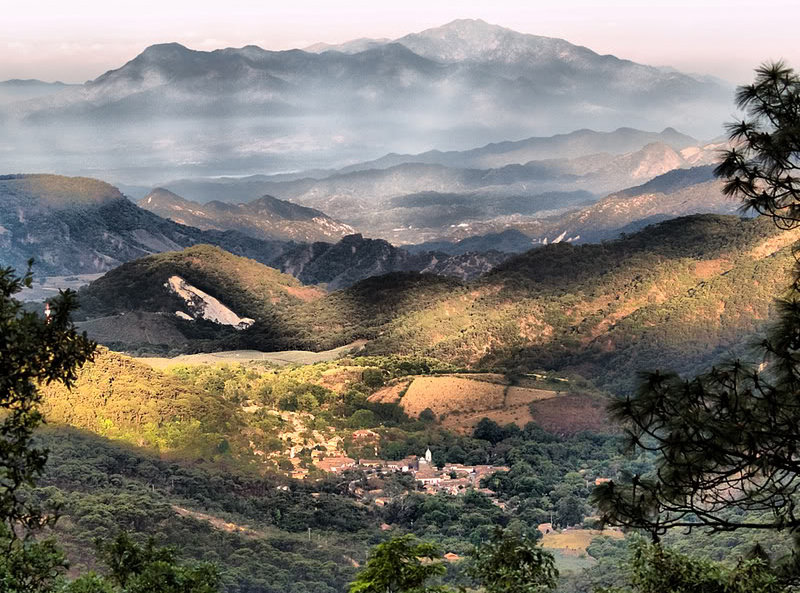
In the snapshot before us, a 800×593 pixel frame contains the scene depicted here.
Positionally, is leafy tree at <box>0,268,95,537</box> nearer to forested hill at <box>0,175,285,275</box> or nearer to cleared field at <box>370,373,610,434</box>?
cleared field at <box>370,373,610,434</box>

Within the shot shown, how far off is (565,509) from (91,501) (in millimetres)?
15666

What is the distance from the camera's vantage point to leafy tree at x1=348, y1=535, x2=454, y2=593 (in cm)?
1111

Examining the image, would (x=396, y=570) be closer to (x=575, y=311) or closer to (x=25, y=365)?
(x=25, y=365)

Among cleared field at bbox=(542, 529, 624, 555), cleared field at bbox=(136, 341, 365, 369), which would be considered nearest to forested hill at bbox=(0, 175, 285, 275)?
cleared field at bbox=(136, 341, 365, 369)

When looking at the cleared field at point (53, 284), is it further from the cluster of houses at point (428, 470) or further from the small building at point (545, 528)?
the small building at point (545, 528)

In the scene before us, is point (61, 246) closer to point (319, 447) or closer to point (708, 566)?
point (319, 447)

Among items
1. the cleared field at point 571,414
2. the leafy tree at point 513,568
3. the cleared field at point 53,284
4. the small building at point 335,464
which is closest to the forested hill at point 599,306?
the cleared field at point 571,414

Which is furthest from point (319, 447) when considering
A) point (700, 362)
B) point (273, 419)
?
point (700, 362)

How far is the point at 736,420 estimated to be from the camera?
9.66m

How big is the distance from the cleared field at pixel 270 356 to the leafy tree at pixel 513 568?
51736mm

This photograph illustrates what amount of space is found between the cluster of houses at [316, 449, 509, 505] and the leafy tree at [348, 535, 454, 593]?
1032 inches

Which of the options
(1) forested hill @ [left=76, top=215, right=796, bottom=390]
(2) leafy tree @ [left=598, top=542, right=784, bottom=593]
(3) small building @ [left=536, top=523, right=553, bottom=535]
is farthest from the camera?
(1) forested hill @ [left=76, top=215, right=796, bottom=390]

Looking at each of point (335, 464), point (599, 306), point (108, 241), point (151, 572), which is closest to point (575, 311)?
point (599, 306)

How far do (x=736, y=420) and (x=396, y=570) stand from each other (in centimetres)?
399
